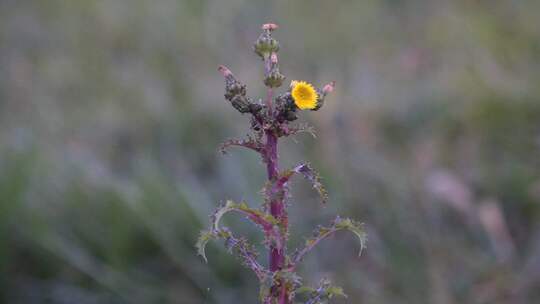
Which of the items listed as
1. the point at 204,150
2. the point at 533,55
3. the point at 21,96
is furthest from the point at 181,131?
the point at 533,55

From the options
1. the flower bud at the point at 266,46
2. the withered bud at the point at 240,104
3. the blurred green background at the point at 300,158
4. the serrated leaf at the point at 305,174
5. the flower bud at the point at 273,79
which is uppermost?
the blurred green background at the point at 300,158

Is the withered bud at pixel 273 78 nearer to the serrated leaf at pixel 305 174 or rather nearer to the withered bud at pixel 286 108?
the withered bud at pixel 286 108

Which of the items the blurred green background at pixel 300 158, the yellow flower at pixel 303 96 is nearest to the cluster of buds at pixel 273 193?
the yellow flower at pixel 303 96

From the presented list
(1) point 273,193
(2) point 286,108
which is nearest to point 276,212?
(1) point 273,193

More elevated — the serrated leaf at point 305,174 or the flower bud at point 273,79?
the flower bud at point 273,79

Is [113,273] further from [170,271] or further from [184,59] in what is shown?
[184,59]

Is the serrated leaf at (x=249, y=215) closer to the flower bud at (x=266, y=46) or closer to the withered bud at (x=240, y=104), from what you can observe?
the withered bud at (x=240, y=104)

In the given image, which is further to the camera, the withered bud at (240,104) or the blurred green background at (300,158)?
the blurred green background at (300,158)
